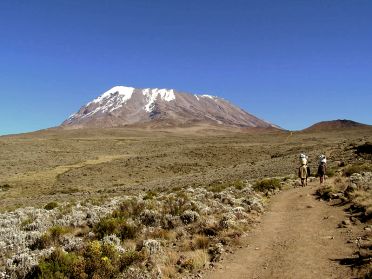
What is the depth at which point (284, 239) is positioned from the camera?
12328mm

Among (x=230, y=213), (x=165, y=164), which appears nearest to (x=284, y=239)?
(x=230, y=213)

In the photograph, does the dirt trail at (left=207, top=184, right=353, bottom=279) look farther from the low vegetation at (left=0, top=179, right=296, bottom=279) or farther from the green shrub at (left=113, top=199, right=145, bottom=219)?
the green shrub at (left=113, top=199, right=145, bottom=219)

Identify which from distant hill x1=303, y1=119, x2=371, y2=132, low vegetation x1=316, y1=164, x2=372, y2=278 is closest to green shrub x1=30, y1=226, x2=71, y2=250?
low vegetation x1=316, y1=164, x2=372, y2=278

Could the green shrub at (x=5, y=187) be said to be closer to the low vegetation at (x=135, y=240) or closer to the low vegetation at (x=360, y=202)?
the low vegetation at (x=135, y=240)

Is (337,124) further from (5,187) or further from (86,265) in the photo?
(86,265)

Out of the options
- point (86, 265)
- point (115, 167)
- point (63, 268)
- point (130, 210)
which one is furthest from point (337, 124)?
point (63, 268)

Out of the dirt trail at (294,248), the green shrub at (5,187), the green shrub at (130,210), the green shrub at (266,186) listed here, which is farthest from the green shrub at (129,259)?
the green shrub at (5,187)

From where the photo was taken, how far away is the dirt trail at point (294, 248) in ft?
31.4

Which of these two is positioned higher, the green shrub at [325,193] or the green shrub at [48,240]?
the green shrub at [325,193]

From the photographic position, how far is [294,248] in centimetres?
1126

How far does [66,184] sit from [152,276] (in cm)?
4281

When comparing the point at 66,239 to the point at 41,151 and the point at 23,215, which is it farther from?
the point at 41,151

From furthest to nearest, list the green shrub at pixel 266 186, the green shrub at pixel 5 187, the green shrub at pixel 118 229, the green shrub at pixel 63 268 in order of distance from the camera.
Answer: the green shrub at pixel 5 187 < the green shrub at pixel 266 186 < the green shrub at pixel 118 229 < the green shrub at pixel 63 268

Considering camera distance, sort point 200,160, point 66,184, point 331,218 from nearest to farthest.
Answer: point 331,218 < point 66,184 < point 200,160
